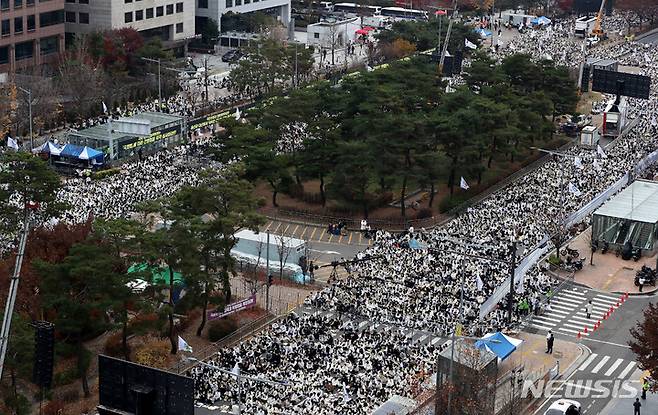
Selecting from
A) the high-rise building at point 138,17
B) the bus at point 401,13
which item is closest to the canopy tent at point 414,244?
the high-rise building at point 138,17

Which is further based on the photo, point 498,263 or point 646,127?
point 646,127

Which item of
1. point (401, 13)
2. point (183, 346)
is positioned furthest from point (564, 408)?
point (401, 13)

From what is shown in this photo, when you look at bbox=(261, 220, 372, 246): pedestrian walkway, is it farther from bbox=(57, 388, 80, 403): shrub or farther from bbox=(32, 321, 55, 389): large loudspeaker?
bbox=(32, 321, 55, 389): large loudspeaker

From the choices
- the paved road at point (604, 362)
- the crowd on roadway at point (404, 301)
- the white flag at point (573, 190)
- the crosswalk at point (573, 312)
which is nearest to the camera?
the crowd on roadway at point (404, 301)

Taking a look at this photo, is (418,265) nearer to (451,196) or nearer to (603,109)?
(451,196)

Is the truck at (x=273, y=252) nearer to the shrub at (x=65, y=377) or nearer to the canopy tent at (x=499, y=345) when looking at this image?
the shrub at (x=65, y=377)

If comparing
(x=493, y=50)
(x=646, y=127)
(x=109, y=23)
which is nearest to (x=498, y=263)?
(x=646, y=127)
